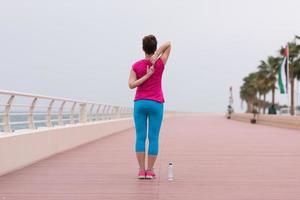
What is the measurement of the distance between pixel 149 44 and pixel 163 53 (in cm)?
23

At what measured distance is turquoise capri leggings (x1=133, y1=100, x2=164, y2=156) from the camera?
28.1 ft

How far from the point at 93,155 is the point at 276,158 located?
400 centimetres

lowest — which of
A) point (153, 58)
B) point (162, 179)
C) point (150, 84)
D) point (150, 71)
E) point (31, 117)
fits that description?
point (162, 179)

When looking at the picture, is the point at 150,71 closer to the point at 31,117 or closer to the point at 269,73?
the point at 31,117

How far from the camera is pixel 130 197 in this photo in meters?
7.26

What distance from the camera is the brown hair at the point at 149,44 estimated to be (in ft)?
27.8

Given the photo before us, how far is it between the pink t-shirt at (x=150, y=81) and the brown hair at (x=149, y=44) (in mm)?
142

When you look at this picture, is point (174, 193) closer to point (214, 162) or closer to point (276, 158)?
point (214, 162)

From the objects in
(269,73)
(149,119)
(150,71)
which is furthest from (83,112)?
(269,73)

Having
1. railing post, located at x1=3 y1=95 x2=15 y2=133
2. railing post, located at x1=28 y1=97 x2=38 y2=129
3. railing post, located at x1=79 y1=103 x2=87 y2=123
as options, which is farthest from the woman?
railing post, located at x1=79 y1=103 x2=87 y2=123

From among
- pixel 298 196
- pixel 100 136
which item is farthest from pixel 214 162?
pixel 100 136

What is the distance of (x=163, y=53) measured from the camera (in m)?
8.53

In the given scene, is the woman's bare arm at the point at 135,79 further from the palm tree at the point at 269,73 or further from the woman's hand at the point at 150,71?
the palm tree at the point at 269,73

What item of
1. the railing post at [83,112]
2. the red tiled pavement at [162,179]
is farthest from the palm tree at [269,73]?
the red tiled pavement at [162,179]
